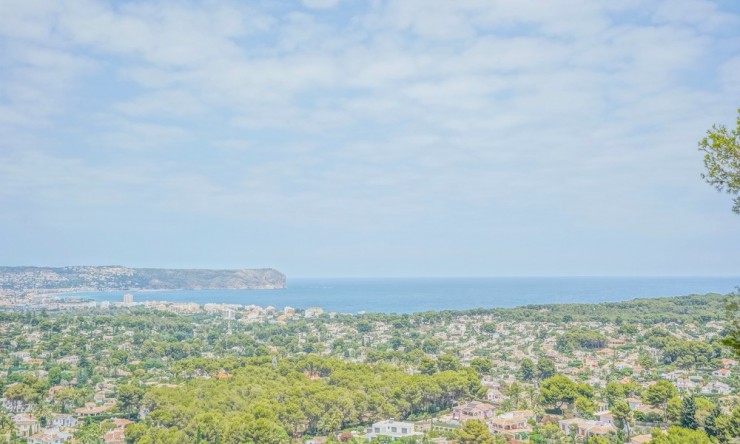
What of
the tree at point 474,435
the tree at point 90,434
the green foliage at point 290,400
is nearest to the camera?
the tree at point 474,435

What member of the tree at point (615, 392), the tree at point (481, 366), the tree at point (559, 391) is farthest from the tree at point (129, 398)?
the tree at point (615, 392)

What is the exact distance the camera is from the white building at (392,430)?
21984mm

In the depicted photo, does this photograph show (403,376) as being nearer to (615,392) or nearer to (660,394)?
(615,392)

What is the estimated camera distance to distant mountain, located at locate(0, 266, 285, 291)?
424 feet

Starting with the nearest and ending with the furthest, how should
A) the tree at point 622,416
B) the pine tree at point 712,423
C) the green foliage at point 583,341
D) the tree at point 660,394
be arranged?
1. the pine tree at point 712,423
2. the tree at point 622,416
3. the tree at point 660,394
4. the green foliage at point 583,341

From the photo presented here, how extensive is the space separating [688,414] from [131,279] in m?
153

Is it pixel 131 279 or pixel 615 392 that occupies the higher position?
pixel 131 279

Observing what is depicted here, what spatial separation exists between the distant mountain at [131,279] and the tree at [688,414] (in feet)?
413

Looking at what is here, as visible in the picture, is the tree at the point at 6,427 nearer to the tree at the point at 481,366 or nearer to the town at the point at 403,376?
the town at the point at 403,376

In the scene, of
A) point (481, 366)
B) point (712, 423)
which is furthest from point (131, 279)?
point (712, 423)

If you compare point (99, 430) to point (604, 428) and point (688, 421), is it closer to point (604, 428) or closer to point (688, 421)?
point (604, 428)

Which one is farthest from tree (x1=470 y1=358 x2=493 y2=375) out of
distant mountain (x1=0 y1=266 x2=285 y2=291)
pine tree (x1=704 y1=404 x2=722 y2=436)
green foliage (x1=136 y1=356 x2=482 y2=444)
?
distant mountain (x1=0 y1=266 x2=285 y2=291)

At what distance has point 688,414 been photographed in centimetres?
2044

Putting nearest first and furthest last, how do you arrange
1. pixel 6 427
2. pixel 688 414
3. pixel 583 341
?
pixel 688 414, pixel 6 427, pixel 583 341
